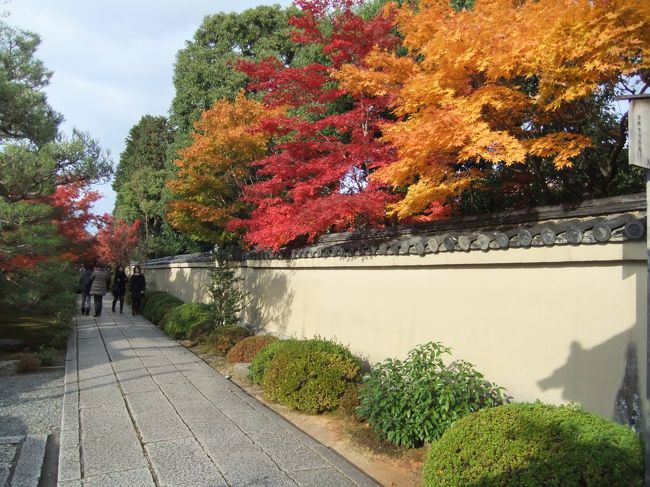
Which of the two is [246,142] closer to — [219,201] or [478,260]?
[219,201]

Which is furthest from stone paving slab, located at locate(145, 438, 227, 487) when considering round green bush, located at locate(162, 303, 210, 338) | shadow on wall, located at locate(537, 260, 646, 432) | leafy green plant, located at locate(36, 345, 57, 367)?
round green bush, located at locate(162, 303, 210, 338)

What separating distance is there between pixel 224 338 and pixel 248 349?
141 cm

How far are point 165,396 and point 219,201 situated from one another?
6904mm

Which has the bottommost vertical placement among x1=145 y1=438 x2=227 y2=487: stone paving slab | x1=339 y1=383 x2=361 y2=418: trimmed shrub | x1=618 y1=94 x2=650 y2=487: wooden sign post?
x1=145 y1=438 x2=227 y2=487: stone paving slab

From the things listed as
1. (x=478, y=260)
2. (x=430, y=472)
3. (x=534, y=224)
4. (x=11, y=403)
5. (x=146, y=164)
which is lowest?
(x=11, y=403)

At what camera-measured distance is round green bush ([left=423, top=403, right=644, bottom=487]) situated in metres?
2.92

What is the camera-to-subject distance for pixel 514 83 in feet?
19.8

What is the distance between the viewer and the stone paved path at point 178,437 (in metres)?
3.99

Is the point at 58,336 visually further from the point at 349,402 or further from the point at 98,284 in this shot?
the point at 349,402

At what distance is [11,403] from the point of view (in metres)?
6.38

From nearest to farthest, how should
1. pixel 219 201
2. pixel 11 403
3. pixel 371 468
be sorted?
pixel 371 468
pixel 11 403
pixel 219 201

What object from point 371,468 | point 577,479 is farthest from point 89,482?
point 577,479

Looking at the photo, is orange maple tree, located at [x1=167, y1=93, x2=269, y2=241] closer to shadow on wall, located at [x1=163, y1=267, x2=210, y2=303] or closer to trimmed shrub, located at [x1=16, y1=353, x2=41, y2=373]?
shadow on wall, located at [x1=163, y1=267, x2=210, y2=303]

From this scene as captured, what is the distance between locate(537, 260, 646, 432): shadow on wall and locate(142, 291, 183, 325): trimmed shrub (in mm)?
12232
